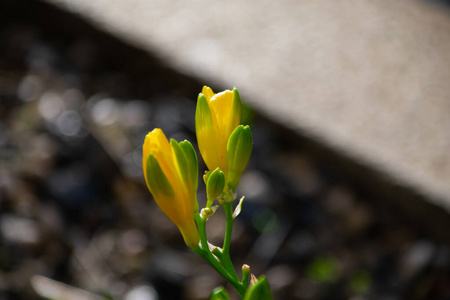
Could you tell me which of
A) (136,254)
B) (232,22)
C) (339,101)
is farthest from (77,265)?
(232,22)

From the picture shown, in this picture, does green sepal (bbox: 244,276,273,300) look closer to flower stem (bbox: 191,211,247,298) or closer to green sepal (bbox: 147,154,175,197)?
flower stem (bbox: 191,211,247,298)

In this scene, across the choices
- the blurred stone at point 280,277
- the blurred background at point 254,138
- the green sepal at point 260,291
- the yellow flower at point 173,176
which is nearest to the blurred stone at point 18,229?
the blurred background at point 254,138

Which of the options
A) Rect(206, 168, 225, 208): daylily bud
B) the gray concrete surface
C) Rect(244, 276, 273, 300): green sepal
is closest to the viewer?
Rect(244, 276, 273, 300): green sepal

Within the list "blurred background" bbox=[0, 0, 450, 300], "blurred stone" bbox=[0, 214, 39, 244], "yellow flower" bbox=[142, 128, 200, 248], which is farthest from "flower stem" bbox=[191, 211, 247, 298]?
"blurred stone" bbox=[0, 214, 39, 244]

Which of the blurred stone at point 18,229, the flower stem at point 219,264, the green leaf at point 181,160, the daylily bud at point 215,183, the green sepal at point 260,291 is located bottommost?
the blurred stone at point 18,229

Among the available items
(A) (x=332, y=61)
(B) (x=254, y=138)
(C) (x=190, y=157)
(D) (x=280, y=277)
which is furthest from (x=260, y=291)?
(A) (x=332, y=61)

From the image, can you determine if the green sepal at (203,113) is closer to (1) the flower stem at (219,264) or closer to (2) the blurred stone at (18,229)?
(1) the flower stem at (219,264)

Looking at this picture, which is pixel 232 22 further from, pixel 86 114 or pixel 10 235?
pixel 10 235
